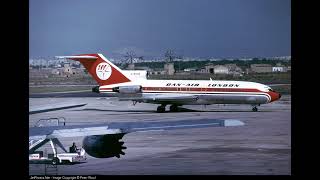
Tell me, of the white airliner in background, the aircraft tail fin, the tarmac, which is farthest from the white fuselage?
the tarmac

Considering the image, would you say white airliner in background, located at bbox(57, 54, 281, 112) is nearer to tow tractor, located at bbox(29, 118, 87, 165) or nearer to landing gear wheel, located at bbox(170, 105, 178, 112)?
landing gear wheel, located at bbox(170, 105, 178, 112)

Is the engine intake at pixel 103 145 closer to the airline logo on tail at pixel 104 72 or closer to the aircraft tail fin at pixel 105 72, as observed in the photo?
the aircraft tail fin at pixel 105 72

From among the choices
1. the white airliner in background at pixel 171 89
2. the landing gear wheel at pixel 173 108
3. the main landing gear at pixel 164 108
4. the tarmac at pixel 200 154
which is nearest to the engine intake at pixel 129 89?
the white airliner in background at pixel 171 89

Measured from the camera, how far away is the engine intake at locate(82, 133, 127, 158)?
576 inches

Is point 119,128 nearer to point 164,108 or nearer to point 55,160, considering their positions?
point 55,160

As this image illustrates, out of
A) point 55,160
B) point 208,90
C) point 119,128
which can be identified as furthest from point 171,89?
point 119,128

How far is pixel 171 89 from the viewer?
39.7m

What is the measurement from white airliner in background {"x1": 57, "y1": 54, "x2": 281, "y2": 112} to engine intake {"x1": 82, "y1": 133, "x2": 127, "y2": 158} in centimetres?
2408

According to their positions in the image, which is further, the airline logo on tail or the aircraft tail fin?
the airline logo on tail

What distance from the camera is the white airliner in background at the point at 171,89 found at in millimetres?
38781
